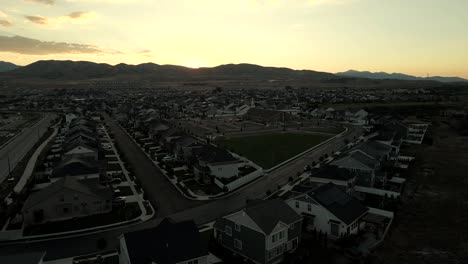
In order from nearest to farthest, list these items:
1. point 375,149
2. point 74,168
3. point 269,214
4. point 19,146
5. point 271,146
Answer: point 269,214
point 74,168
point 375,149
point 271,146
point 19,146

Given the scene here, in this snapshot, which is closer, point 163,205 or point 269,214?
point 269,214

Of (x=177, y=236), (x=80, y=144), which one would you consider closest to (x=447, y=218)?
(x=177, y=236)

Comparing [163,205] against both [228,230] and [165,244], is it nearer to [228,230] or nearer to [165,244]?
[228,230]

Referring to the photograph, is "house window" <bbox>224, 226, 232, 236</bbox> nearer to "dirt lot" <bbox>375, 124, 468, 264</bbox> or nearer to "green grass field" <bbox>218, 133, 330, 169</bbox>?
"dirt lot" <bbox>375, 124, 468, 264</bbox>

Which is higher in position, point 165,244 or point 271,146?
point 165,244

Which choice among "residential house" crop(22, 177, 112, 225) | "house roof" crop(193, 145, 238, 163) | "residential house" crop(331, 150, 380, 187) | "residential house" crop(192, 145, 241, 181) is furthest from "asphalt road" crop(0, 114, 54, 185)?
"residential house" crop(331, 150, 380, 187)

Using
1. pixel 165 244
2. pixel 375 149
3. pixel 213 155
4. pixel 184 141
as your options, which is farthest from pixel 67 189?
pixel 375 149

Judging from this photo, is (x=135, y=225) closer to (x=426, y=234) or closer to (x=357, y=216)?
(x=357, y=216)

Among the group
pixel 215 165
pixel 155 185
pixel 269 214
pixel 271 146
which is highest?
pixel 269 214
